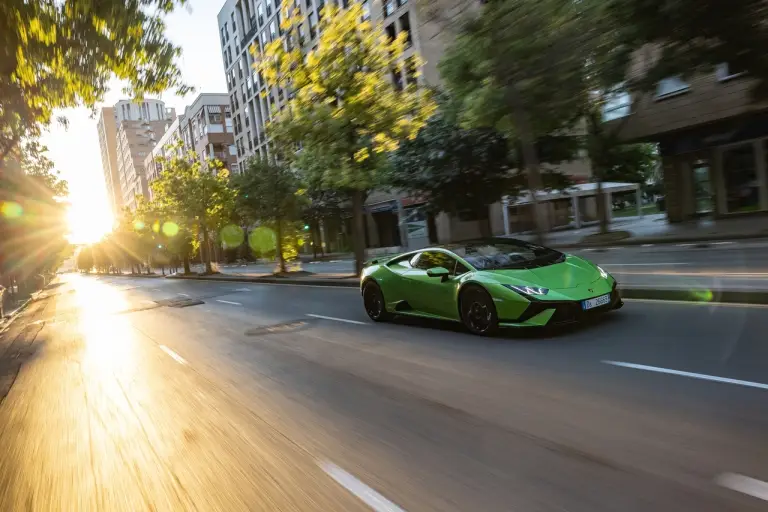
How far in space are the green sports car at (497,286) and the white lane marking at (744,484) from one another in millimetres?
3689

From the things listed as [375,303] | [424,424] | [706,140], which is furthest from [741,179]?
[424,424]

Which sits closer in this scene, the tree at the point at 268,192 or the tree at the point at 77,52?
the tree at the point at 77,52

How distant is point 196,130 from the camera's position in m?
84.2

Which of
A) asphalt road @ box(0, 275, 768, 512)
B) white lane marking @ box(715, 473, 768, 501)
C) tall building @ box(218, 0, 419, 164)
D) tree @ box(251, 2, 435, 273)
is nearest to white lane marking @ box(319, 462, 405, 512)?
asphalt road @ box(0, 275, 768, 512)

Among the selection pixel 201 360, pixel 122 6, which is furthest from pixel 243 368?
pixel 122 6

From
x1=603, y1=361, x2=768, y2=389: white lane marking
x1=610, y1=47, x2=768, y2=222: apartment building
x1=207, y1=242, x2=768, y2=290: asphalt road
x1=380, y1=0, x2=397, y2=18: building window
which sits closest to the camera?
x1=603, y1=361, x2=768, y2=389: white lane marking

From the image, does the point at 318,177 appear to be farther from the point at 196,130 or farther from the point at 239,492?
the point at 196,130

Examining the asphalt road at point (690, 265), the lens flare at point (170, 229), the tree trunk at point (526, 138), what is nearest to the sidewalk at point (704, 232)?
the asphalt road at point (690, 265)

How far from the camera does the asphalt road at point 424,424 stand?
327 cm

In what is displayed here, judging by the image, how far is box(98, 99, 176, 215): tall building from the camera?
146625 millimetres

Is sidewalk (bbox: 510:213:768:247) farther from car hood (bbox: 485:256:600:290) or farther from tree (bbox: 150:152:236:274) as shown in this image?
tree (bbox: 150:152:236:274)

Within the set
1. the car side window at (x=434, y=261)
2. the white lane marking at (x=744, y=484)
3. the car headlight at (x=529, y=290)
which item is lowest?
the white lane marking at (x=744, y=484)

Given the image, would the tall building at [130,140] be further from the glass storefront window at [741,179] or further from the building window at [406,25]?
the glass storefront window at [741,179]

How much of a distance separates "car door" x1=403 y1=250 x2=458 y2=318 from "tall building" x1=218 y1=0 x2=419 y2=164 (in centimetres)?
4145
